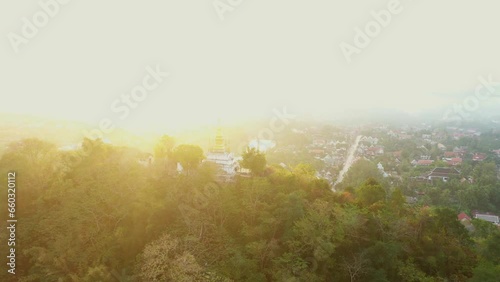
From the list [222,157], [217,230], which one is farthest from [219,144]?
[217,230]

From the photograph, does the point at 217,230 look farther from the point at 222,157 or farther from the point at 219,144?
the point at 219,144

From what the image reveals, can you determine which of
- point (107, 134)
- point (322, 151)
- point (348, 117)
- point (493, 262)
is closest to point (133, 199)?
point (493, 262)

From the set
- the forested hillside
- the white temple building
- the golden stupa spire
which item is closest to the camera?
the forested hillside

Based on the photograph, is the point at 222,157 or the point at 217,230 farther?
the point at 222,157

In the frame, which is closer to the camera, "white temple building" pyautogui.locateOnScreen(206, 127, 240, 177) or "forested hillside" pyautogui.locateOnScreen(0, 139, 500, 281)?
"forested hillside" pyautogui.locateOnScreen(0, 139, 500, 281)

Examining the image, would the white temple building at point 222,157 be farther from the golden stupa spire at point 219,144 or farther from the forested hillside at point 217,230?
the forested hillside at point 217,230

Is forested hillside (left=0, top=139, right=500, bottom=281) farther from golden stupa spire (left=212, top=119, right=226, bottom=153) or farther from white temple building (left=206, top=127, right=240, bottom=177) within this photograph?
golden stupa spire (left=212, top=119, right=226, bottom=153)

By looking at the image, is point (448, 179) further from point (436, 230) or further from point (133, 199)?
point (133, 199)

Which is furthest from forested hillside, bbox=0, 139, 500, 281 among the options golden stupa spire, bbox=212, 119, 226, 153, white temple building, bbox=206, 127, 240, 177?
golden stupa spire, bbox=212, 119, 226, 153
